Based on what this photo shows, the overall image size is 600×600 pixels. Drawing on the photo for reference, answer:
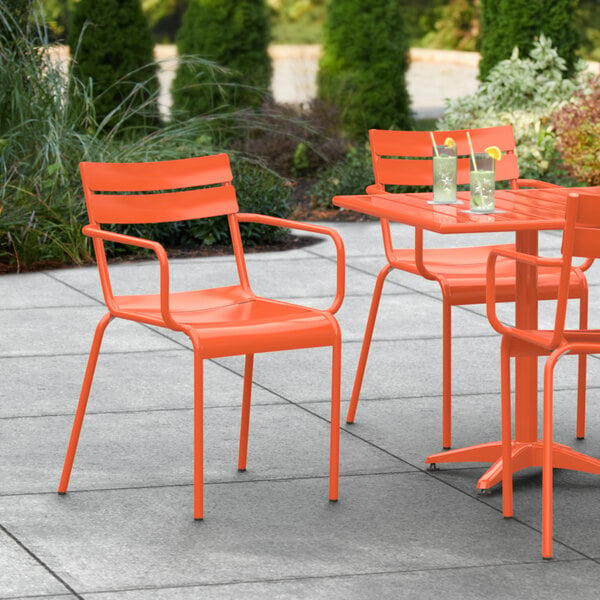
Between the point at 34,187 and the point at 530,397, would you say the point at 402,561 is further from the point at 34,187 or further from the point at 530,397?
the point at 34,187

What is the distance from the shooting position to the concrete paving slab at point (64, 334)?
6602mm

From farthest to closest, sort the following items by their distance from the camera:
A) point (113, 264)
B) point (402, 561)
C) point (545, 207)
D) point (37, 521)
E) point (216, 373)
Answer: point (113, 264) → point (216, 373) → point (545, 207) → point (37, 521) → point (402, 561)

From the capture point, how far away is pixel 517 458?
4.64 metres

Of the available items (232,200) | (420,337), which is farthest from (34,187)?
(232,200)

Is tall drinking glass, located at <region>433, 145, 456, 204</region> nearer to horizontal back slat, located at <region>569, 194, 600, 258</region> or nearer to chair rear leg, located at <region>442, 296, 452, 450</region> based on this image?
chair rear leg, located at <region>442, 296, 452, 450</region>

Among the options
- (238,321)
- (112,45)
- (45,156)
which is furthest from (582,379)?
(112,45)

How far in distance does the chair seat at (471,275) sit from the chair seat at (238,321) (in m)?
0.70

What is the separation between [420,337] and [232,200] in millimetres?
2168

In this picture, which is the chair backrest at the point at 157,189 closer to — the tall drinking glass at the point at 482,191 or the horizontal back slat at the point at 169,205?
the horizontal back slat at the point at 169,205

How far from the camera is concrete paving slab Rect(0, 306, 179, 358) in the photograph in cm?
660

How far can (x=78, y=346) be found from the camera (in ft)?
21.8

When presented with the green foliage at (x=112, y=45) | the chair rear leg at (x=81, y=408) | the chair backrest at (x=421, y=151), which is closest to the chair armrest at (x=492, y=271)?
the chair rear leg at (x=81, y=408)

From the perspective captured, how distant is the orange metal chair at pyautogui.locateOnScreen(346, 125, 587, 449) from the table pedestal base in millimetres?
225

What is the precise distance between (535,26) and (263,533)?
34.4 ft
